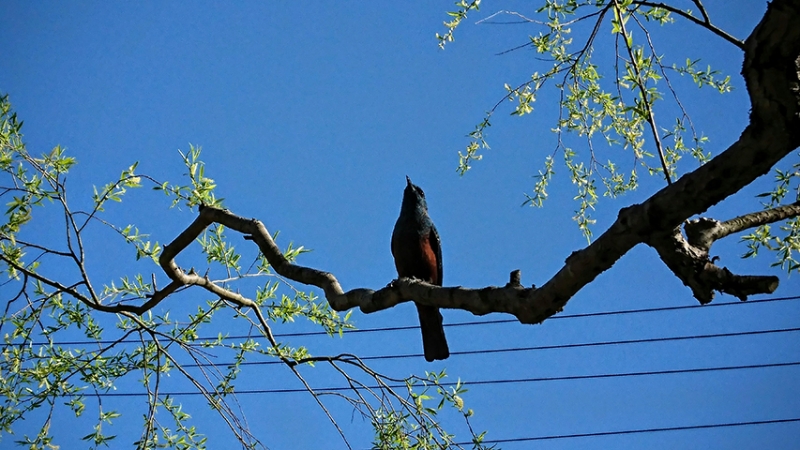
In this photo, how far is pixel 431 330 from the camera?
441 cm

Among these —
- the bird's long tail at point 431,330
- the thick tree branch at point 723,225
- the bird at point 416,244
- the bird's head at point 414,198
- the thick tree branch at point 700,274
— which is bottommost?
the thick tree branch at point 700,274

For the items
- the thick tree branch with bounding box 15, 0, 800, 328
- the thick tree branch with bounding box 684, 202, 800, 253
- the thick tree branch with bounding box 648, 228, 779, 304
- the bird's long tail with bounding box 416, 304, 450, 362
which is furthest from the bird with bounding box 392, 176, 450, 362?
the thick tree branch with bounding box 648, 228, 779, 304

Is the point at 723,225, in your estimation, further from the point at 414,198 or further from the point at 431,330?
the point at 414,198

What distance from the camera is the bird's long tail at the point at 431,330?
440cm

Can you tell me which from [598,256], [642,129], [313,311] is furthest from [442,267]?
[598,256]

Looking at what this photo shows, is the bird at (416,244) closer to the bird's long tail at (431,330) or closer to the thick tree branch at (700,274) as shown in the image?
the bird's long tail at (431,330)

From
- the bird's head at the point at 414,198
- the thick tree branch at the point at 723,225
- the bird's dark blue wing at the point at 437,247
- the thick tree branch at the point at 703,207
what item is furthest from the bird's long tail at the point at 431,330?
the thick tree branch at the point at 723,225

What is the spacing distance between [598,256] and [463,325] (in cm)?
531

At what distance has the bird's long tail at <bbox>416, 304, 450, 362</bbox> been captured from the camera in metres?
4.40

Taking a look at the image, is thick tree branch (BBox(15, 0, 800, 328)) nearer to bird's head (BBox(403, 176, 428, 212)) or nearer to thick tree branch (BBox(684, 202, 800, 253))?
thick tree branch (BBox(684, 202, 800, 253))

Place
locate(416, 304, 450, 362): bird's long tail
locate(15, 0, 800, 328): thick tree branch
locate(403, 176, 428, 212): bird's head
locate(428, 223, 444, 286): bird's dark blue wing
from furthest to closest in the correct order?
locate(403, 176, 428, 212): bird's head
locate(428, 223, 444, 286): bird's dark blue wing
locate(416, 304, 450, 362): bird's long tail
locate(15, 0, 800, 328): thick tree branch

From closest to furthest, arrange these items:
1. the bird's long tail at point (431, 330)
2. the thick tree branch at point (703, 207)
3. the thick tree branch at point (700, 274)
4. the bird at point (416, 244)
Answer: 1. the thick tree branch at point (703, 207)
2. the thick tree branch at point (700, 274)
3. the bird's long tail at point (431, 330)
4. the bird at point (416, 244)

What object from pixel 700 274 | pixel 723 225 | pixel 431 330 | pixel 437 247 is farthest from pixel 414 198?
pixel 700 274

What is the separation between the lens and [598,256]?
6.57 ft
